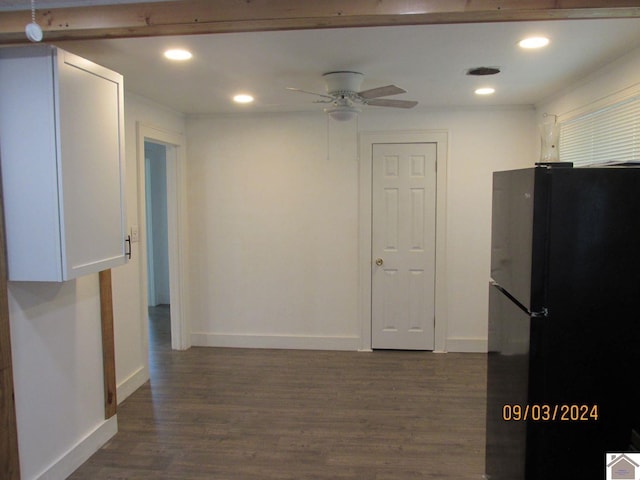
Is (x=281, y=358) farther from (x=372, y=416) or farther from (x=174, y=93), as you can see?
(x=174, y=93)

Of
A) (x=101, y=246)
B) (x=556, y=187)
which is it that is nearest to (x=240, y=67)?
(x=101, y=246)

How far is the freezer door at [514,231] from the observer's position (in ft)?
6.15

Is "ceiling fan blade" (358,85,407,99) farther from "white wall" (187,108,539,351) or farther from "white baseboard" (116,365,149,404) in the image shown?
"white baseboard" (116,365,149,404)

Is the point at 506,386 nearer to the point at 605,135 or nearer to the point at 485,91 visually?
the point at 605,135

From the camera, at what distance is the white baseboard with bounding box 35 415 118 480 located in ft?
8.42

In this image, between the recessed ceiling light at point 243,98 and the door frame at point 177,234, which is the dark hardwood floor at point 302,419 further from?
the recessed ceiling light at point 243,98

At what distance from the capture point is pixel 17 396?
2.32m

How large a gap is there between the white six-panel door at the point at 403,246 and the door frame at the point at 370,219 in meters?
0.04

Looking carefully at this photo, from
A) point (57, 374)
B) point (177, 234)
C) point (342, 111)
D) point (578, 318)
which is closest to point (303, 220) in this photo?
point (177, 234)

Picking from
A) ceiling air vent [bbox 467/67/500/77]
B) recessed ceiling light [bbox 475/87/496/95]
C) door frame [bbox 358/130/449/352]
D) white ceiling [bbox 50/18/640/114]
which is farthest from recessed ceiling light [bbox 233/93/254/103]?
recessed ceiling light [bbox 475/87/496/95]

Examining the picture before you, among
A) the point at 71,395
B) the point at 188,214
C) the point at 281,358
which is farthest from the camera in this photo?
the point at 188,214

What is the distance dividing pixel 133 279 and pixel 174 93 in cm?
159

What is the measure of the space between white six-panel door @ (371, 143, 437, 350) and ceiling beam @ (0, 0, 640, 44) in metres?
2.74
